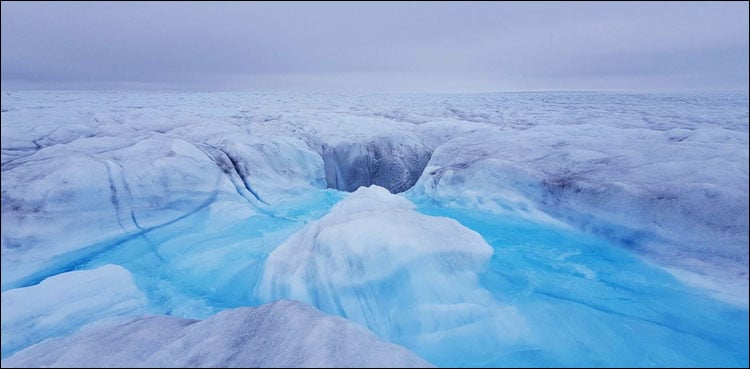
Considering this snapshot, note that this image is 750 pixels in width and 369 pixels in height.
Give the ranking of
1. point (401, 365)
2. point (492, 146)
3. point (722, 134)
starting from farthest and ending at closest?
point (492, 146), point (722, 134), point (401, 365)

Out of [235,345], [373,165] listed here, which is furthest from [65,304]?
[373,165]

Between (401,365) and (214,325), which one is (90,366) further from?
(401,365)

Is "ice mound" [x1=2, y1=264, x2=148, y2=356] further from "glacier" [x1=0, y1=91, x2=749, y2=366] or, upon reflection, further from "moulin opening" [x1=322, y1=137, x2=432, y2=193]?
"moulin opening" [x1=322, y1=137, x2=432, y2=193]

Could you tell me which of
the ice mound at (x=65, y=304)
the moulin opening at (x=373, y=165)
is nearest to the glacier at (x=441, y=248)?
the ice mound at (x=65, y=304)

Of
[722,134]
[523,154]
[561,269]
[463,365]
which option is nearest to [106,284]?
[463,365]

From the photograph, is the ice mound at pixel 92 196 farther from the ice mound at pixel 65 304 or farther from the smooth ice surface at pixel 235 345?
the smooth ice surface at pixel 235 345

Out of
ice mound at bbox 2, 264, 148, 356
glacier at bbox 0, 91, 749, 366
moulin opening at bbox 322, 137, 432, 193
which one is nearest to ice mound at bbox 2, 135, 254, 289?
glacier at bbox 0, 91, 749, 366
